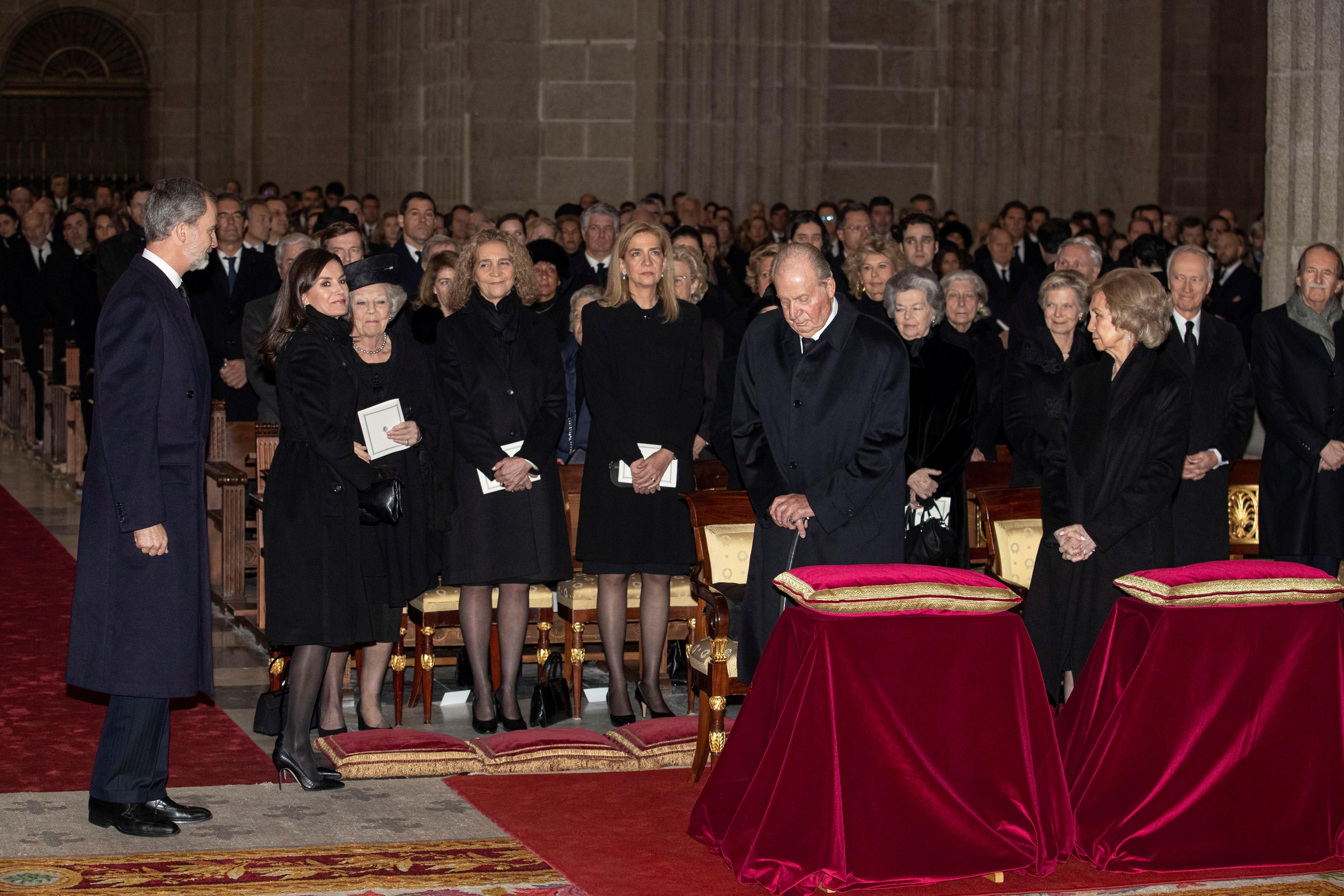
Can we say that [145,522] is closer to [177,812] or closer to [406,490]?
[177,812]

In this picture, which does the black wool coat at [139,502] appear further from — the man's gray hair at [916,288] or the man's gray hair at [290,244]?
the man's gray hair at [290,244]

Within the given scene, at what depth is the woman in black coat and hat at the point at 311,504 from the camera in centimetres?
569

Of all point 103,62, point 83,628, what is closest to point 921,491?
point 83,628

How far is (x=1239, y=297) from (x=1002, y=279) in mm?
1682

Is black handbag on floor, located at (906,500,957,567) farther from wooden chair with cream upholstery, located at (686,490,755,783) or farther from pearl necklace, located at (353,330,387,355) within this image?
pearl necklace, located at (353,330,387,355)

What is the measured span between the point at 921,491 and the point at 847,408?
114 cm

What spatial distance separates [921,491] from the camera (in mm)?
6695

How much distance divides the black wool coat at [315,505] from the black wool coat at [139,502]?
1.57 feet

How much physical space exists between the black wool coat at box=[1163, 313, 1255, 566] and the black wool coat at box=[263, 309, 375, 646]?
2.97m

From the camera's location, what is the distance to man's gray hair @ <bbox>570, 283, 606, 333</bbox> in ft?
25.0

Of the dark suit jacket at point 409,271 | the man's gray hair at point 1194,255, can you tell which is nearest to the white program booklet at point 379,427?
the man's gray hair at point 1194,255

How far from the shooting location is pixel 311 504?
571 cm

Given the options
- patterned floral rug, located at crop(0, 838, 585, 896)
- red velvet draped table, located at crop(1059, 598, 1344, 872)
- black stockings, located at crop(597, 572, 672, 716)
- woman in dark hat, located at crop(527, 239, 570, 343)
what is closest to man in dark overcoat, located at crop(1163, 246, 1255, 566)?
red velvet draped table, located at crop(1059, 598, 1344, 872)

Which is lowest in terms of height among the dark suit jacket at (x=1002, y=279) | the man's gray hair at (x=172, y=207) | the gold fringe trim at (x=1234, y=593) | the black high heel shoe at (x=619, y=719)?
the black high heel shoe at (x=619, y=719)
